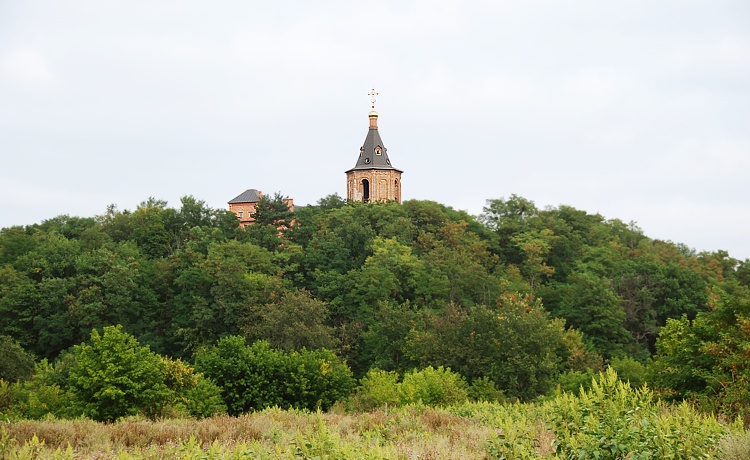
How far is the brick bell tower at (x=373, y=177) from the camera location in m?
91.1

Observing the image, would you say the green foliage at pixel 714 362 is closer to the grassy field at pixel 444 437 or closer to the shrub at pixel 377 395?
the grassy field at pixel 444 437

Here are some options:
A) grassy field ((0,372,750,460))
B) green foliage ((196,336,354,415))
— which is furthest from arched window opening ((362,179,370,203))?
grassy field ((0,372,750,460))

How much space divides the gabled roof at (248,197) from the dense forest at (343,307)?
10.5 m

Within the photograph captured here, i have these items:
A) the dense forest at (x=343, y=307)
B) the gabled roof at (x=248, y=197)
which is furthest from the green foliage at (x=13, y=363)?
the gabled roof at (x=248, y=197)

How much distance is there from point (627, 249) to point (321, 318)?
39142 millimetres

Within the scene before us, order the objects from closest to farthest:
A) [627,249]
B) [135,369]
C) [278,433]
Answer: [278,433], [135,369], [627,249]

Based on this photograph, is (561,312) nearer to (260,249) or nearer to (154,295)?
(260,249)

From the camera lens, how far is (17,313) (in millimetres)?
63062

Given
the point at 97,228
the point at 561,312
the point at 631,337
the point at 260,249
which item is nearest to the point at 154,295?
the point at 260,249

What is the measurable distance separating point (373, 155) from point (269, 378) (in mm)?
53107

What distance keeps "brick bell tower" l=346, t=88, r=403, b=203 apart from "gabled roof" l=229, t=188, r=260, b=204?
10275 millimetres

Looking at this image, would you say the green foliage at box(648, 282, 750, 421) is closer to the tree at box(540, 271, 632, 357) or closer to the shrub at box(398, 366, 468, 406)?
the shrub at box(398, 366, 468, 406)

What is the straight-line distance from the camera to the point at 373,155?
92500 mm

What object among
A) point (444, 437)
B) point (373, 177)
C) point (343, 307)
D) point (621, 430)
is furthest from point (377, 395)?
point (373, 177)
